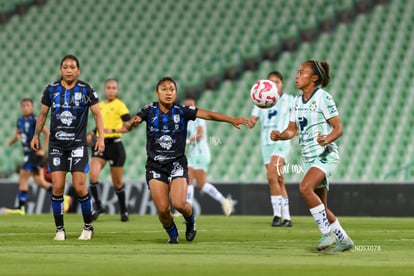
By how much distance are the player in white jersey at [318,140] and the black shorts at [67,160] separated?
272 cm

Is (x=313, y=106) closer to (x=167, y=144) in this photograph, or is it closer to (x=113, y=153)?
(x=167, y=144)

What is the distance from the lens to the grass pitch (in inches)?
328

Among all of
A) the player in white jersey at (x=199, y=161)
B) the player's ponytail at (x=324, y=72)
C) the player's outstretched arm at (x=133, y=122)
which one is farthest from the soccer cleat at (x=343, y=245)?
the player in white jersey at (x=199, y=161)

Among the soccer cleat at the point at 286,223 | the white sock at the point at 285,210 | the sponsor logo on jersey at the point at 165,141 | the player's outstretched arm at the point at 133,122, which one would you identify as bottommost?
the soccer cleat at the point at 286,223

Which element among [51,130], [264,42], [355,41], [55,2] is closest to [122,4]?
[55,2]

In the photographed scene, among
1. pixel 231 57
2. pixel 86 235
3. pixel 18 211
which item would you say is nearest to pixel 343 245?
pixel 86 235

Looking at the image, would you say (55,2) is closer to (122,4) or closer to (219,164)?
(122,4)

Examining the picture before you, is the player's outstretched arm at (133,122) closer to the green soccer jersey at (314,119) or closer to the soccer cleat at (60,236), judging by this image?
the soccer cleat at (60,236)

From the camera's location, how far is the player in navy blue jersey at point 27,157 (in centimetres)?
2036

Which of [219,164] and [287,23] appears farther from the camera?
[287,23]

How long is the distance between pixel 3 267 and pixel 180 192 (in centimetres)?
346

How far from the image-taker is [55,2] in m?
30.5

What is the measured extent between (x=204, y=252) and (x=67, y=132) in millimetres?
2901

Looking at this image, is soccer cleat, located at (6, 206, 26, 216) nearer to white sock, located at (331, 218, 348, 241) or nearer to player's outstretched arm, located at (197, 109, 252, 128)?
player's outstretched arm, located at (197, 109, 252, 128)
